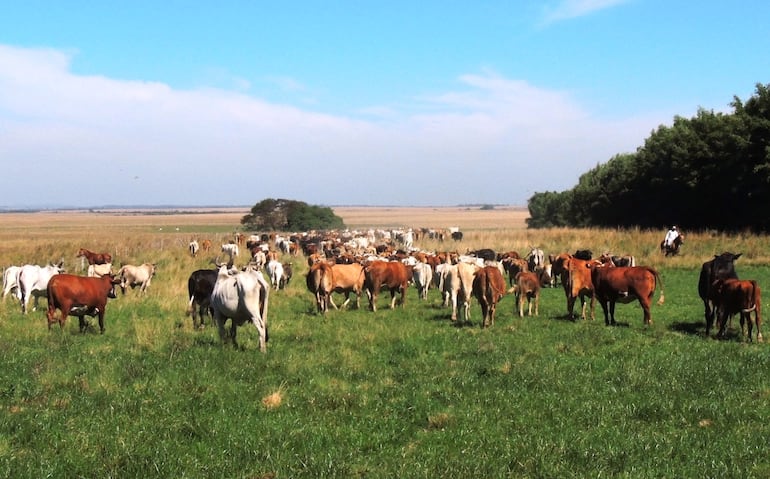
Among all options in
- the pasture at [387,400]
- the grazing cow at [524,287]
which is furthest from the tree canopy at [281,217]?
the pasture at [387,400]

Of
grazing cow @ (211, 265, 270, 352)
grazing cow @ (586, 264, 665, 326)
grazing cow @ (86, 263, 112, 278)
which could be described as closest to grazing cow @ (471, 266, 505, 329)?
grazing cow @ (586, 264, 665, 326)

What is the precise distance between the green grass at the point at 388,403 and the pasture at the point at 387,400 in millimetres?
32

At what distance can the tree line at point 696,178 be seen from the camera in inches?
1582

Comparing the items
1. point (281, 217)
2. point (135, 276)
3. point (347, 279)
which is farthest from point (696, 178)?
point (281, 217)

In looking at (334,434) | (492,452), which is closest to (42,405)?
(334,434)

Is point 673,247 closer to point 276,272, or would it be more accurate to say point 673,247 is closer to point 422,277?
point 422,277

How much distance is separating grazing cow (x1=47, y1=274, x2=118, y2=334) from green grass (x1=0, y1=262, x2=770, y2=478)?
489 mm

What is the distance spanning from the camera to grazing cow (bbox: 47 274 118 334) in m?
14.0

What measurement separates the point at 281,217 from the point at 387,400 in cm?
7334

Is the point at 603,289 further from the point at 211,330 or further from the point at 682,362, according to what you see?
the point at 211,330

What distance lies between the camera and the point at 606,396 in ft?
28.9

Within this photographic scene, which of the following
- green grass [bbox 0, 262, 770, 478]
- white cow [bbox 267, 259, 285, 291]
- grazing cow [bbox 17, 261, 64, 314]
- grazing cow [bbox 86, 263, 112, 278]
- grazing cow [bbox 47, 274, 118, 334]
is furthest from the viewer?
white cow [bbox 267, 259, 285, 291]

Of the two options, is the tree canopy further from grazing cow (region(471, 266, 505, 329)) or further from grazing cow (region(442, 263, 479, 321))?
grazing cow (region(471, 266, 505, 329))

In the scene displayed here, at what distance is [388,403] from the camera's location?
8.62 metres
